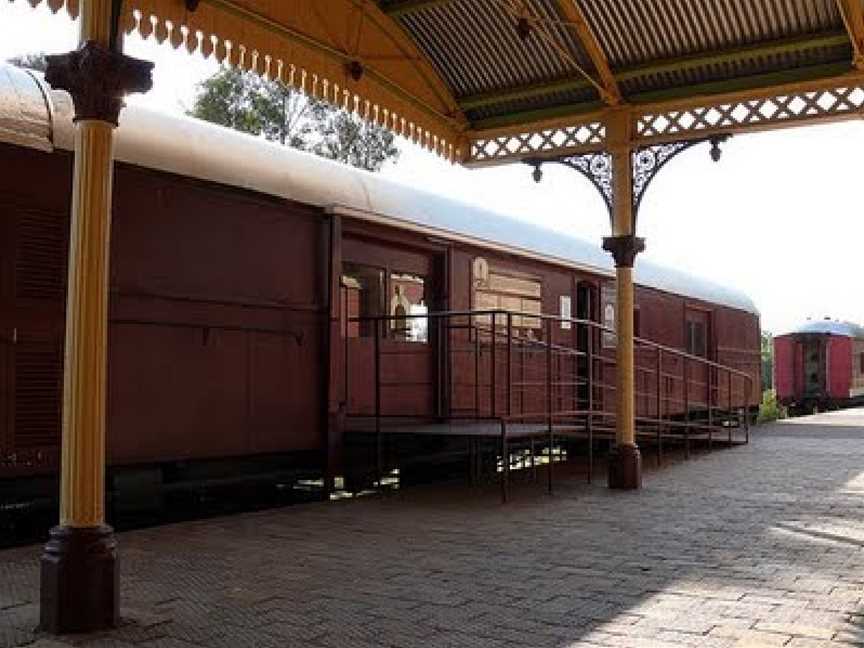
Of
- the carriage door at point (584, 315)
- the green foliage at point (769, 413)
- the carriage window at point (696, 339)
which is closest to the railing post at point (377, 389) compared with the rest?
the carriage door at point (584, 315)

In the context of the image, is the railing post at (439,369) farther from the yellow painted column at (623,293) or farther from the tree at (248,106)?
the tree at (248,106)

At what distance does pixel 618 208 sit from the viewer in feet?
29.6

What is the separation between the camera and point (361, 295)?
8.97 m

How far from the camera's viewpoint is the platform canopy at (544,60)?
23.5ft

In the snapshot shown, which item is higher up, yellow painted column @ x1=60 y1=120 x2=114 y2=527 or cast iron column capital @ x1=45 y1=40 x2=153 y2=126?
cast iron column capital @ x1=45 y1=40 x2=153 y2=126

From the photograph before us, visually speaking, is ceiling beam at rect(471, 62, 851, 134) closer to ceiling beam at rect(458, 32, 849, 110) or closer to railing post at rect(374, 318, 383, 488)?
ceiling beam at rect(458, 32, 849, 110)

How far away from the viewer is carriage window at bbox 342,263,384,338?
871 centimetres

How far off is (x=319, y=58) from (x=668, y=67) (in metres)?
3.16

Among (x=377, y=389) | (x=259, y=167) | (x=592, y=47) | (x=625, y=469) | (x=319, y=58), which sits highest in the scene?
(x=592, y=47)

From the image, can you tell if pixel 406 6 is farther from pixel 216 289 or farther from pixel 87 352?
pixel 87 352

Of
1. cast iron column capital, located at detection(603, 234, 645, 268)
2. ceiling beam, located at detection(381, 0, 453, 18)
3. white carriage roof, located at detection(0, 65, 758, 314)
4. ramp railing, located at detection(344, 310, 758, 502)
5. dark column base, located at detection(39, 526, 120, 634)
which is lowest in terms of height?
dark column base, located at detection(39, 526, 120, 634)

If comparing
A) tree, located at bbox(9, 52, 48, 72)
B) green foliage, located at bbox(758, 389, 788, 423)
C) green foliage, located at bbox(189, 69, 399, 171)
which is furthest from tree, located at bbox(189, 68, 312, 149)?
green foliage, located at bbox(758, 389, 788, 423)

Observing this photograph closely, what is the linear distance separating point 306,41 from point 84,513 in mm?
4319

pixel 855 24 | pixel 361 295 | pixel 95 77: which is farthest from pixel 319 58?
pixel 855 24
